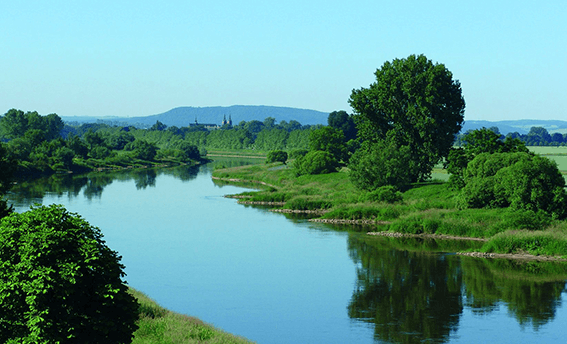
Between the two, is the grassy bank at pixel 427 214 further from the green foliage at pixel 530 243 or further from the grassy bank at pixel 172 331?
the grassy bank at pixel 172 331

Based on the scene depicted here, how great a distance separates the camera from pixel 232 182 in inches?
4833

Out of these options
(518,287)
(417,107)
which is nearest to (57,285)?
(518,287)

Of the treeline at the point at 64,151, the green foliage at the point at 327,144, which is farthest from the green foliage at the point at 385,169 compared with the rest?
the treeline at the point at 64,151

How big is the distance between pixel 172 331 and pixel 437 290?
829 inches

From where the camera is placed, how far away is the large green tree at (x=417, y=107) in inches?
3110

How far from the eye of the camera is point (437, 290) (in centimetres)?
4062

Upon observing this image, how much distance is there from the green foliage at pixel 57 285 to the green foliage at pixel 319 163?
87.8m

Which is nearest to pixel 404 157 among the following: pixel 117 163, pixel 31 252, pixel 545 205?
pixel 545 205

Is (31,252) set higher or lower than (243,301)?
higher

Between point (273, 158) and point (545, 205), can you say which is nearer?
point (545, 205)

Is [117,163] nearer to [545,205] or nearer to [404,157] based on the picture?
[404,157]

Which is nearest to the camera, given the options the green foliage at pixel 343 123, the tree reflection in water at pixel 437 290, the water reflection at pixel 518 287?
the tree reflection in water at pixel 437 290

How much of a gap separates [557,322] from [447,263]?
13957 mm

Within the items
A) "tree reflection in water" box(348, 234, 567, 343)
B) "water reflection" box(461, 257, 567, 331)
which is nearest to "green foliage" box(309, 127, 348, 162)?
"tree reflection in water" box(348, 234, 567, 343)
